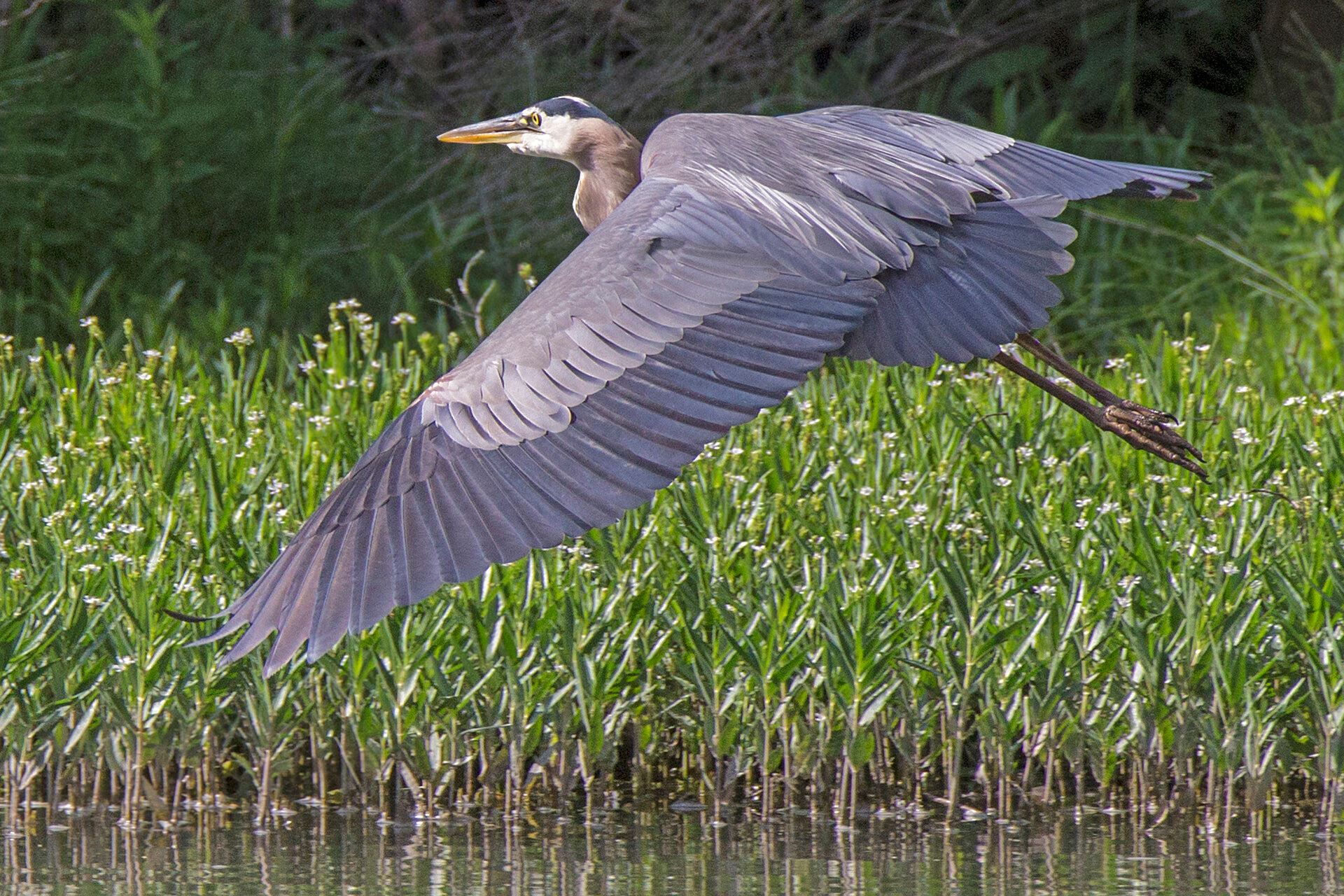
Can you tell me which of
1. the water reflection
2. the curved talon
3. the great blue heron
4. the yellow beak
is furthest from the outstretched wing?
the yellow beak

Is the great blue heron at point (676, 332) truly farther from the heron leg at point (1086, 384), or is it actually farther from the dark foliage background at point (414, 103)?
the dark foliage background at point (414, 103)

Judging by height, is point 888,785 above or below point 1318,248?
below

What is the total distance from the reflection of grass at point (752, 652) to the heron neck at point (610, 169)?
0.77 metres

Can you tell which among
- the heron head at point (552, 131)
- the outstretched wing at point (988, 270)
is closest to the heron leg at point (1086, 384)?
the outstretched wing at point (988, 270)

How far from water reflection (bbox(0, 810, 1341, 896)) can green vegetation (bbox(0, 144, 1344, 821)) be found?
0.10m

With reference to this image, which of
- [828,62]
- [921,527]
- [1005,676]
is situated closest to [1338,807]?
[1005,676]

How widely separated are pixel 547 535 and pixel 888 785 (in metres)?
1.24

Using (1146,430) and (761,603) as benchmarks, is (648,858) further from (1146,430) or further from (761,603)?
(1146,430)

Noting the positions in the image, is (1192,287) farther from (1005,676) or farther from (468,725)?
(468,725)

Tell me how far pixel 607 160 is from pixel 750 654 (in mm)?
1517

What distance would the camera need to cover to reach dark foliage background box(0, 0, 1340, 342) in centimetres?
710

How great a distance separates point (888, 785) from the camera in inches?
154

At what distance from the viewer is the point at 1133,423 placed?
4.30 m

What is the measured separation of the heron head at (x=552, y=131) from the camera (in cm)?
467
